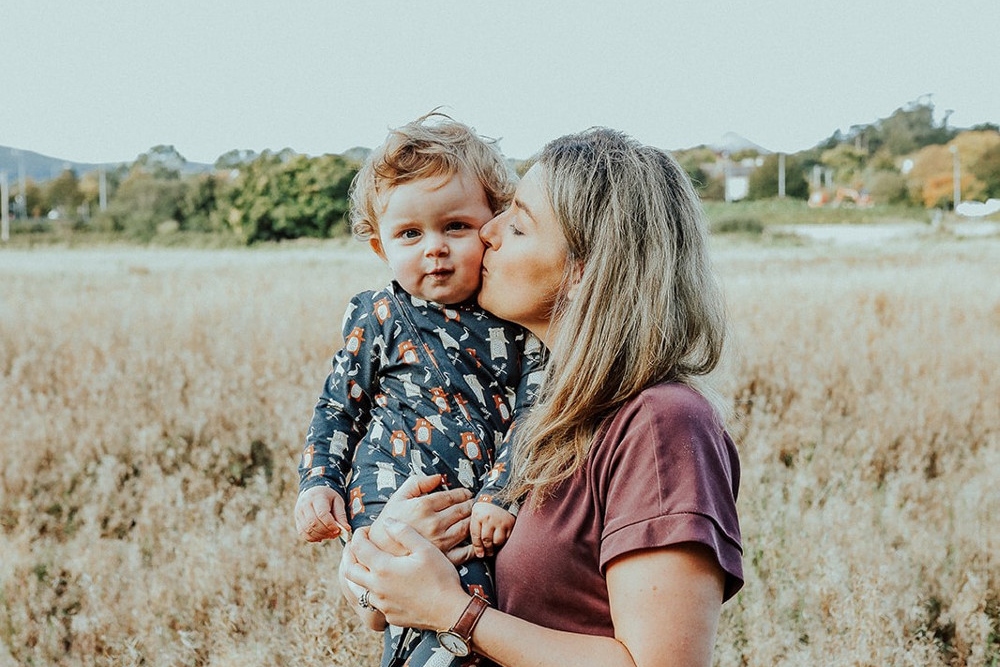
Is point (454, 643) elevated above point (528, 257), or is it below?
below

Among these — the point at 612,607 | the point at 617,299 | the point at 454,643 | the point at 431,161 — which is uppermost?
the point at 431,161

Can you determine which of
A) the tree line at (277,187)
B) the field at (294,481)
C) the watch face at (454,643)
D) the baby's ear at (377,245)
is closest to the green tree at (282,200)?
the tree line at (277,187)

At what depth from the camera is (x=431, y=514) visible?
1763mm

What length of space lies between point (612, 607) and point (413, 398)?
2.70 ft

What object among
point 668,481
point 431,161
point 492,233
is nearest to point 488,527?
point 668,481

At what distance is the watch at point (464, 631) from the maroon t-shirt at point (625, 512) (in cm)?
8

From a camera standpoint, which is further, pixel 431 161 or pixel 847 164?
pixel 847 164

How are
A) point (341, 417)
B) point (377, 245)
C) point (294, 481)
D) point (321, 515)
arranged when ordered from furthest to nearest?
point (294, 481) < point (377, 245) < point (341, 417) < point (321, 515)

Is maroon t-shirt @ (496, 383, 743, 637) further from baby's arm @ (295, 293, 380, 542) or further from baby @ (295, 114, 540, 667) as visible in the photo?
baby's arm @ (295, 293, 380, 542)

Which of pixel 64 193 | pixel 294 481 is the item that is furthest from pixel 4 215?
pixel 294 481

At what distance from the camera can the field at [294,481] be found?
3303 mm

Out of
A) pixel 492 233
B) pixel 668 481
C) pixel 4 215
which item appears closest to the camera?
pixel 668 481

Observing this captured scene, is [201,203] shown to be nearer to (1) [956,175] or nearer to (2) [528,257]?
(1) [956,175]

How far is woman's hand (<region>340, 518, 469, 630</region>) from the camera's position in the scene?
5.14 ft
